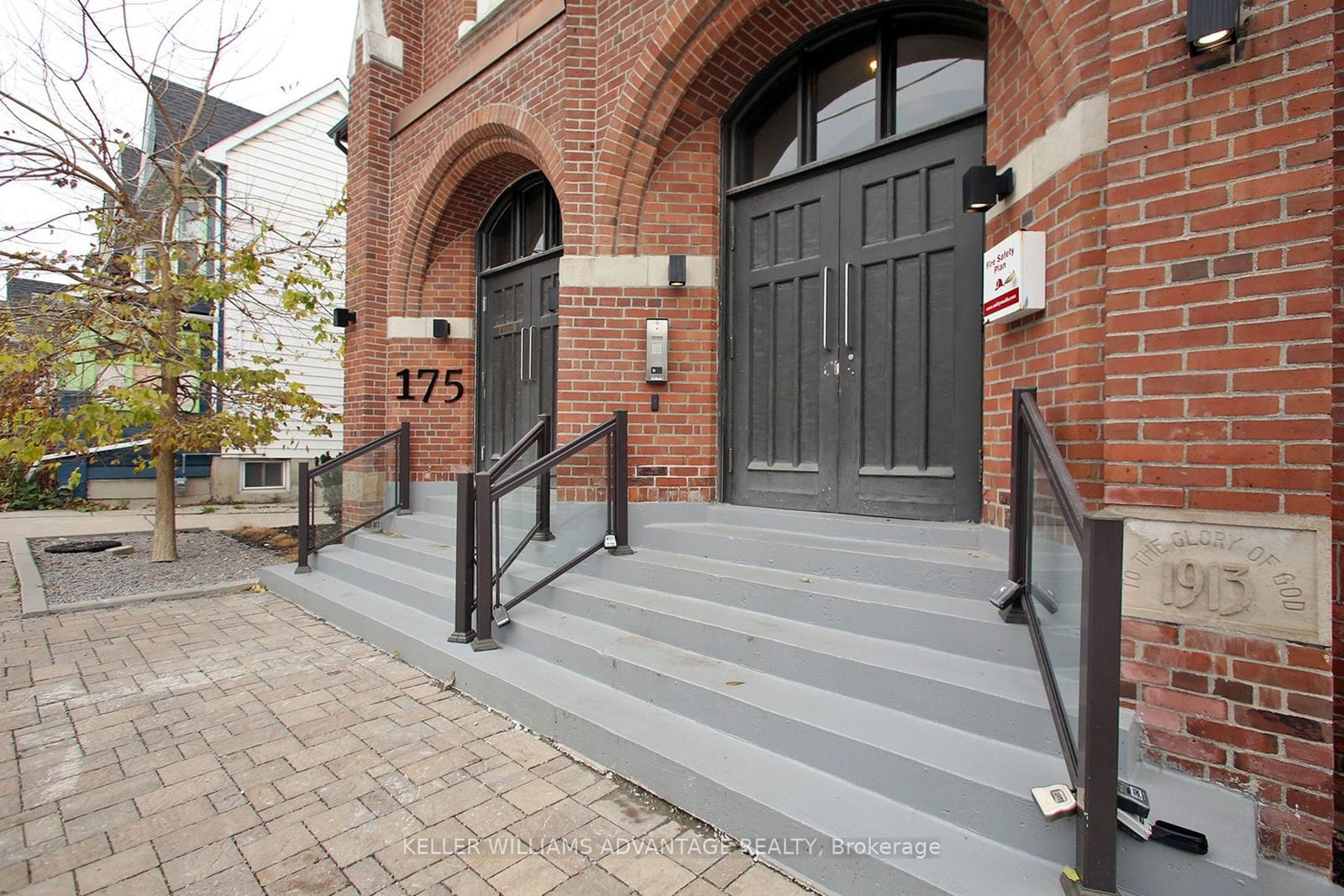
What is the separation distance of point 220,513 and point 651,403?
34.1 feet

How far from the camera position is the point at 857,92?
4328mm

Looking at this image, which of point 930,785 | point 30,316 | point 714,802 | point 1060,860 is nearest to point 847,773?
point 930,785

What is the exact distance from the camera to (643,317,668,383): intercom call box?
4770 mm

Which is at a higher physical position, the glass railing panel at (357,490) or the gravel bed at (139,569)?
the glass railing panel at (357,490)

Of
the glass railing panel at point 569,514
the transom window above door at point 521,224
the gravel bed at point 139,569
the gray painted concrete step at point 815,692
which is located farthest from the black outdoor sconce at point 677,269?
the gravel bed at point 139,569

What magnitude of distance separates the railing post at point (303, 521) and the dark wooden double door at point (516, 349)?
171 cm

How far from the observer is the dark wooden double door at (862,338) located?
12.4 feet

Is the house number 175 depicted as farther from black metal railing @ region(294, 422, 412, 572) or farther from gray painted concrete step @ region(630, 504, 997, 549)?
gray painted concrete step @ region(630, 504, 997, 549)

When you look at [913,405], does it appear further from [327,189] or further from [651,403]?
[327,189]

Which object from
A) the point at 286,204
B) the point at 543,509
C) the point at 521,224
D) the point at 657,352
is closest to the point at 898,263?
the point at 657,352

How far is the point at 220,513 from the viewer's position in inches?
456

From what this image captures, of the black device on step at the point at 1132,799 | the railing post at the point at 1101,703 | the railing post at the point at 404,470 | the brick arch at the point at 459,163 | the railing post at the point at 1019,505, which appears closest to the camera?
the railing post at the point at 1101,703

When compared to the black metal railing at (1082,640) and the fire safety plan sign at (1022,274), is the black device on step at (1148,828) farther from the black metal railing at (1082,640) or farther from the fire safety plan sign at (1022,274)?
the fire safety plan sign at (1022,274)

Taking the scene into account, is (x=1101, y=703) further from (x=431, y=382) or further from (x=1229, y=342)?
(x=431, y=382)
